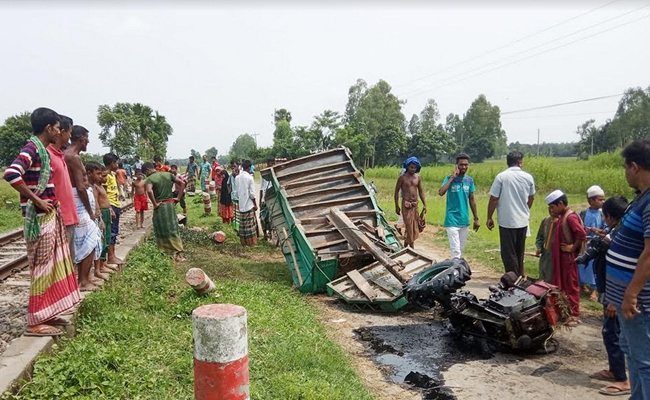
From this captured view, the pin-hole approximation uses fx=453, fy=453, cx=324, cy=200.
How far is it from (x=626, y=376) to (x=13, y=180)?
17.7ft

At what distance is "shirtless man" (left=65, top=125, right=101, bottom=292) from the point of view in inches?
196

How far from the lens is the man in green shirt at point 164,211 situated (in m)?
7.76

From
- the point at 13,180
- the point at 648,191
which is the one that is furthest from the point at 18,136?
the point at 648,191

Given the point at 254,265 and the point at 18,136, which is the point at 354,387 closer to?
the point at 254,265

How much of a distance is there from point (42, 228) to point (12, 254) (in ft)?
18.2

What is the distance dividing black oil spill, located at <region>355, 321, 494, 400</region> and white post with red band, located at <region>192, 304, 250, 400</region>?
223 cm

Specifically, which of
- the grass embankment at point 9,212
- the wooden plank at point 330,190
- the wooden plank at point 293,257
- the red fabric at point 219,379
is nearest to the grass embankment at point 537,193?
the wooden plank at point 330,190

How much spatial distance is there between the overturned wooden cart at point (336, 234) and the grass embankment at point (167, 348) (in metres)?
0.56

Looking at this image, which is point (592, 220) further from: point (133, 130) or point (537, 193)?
point (133, 130)

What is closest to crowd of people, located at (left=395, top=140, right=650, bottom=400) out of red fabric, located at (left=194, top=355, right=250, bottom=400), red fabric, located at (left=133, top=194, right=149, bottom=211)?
red fabric, located at (left=194, top=355, right=250, bottom=400)

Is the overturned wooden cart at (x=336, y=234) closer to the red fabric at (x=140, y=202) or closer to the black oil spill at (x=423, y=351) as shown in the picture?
the black oil spill at (x=423, y=351)

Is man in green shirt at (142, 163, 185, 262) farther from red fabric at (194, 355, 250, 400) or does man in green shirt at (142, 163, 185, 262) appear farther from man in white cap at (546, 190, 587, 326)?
red fabric at (194, 355, 250, 400)

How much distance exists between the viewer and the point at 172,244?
26.7 ft

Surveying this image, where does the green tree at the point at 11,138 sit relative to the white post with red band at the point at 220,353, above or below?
above
